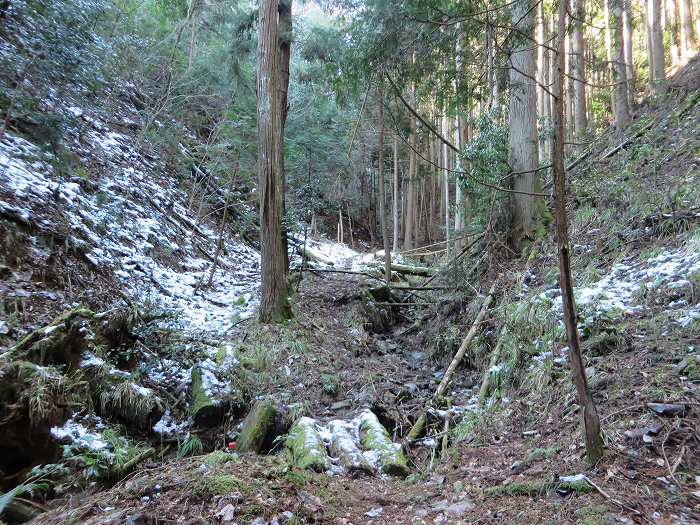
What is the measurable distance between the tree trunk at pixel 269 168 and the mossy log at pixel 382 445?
3112 millimetres

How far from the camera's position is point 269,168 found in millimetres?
7613

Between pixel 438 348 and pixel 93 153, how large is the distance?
8.62 metres

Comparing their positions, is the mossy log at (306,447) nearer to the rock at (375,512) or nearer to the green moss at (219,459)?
the green moss at (219,459)

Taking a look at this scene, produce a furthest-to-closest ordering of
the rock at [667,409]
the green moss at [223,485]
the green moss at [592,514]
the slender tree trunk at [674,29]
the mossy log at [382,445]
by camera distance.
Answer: the slender tree trunk at [674,29] < the mossy log at [382,445] < the rock at [667,409] < the green moss at [223,485] < the green moss at [592,514]

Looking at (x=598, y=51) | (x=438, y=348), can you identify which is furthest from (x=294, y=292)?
(x=598, y=51)

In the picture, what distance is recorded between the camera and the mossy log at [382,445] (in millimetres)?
4029

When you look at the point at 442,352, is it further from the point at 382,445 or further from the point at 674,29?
the point at 674,29

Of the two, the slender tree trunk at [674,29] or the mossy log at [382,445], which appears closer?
the mossy log at [382,445]

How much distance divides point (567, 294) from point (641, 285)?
113 inches

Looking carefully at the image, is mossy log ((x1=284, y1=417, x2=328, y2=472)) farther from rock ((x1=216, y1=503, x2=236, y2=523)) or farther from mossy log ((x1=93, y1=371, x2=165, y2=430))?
mossy log ((x1=93, y1=371, x2=165, y2=430))

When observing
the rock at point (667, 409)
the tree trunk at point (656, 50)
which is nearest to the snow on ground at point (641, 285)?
the rock at point (667, 409)

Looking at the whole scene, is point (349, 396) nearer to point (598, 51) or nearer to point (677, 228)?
point (677, 228)

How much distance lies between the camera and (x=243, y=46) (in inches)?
375

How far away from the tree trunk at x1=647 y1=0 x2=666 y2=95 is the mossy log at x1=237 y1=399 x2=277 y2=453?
480 inches
